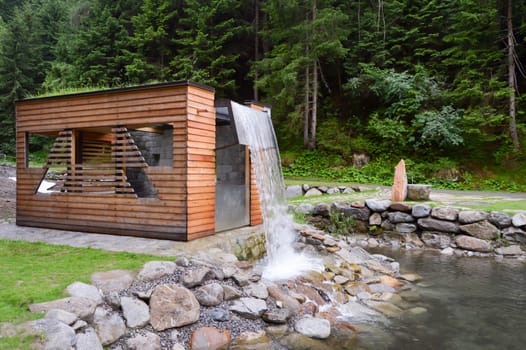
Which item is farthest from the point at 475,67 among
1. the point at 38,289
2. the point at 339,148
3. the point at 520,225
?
the point at 38,289

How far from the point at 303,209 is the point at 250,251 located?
4.37 m

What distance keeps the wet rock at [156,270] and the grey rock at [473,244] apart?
7.04 m

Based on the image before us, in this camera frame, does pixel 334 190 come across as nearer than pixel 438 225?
No

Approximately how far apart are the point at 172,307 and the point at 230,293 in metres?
0.76

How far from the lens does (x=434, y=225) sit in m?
9.09

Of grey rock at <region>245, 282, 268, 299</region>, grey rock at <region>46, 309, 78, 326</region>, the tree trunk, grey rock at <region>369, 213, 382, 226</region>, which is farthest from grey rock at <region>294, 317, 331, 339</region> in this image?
the tree trunk

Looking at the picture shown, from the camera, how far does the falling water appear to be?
6582 millimetres

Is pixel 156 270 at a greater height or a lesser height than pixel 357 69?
lesser

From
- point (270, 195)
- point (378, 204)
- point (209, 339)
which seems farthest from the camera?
point (378, 204)

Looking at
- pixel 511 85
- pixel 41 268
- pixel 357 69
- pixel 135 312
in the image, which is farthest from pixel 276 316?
pixel 357 69

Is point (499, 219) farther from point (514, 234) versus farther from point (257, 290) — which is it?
point (257, 290)

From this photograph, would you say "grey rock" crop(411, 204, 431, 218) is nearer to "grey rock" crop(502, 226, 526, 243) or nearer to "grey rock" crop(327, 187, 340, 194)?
"grey rock" crop(502, 226, 526, 243)

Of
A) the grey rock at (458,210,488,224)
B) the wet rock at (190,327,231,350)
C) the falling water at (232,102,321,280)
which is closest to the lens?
the wet rock at (190,327,231,350)

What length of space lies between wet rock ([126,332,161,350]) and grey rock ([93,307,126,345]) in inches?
4.9
